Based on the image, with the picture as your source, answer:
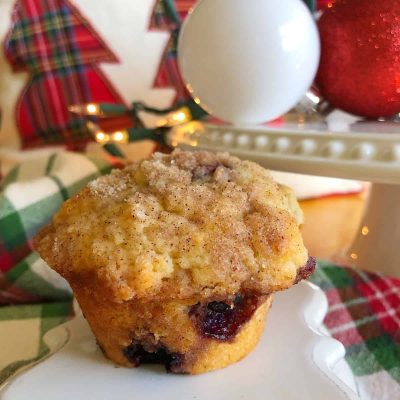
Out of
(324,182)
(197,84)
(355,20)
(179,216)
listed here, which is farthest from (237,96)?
(324,182)

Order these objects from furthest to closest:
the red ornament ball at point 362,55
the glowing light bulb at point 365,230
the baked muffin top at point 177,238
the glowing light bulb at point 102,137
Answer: the glowing light bulb at point 102,137 → the glowing light bulb at point 365,230 → the red ornament ball at point 362,55 → the baked muffin top at point 177,238

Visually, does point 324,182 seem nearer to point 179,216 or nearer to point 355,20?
point 355,20

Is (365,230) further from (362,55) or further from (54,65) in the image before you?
(54,65)

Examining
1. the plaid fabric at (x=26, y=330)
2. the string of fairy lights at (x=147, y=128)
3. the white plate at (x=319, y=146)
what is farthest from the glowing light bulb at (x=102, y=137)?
the plaid fabric at (x=26, y=330)

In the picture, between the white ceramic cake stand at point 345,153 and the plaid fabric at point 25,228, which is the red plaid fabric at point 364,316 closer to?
the white ceramic cake stand at point 345,153

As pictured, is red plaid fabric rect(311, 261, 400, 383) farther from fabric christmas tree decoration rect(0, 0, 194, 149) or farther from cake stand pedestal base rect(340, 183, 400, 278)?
fabric christmas tree decoration rect(0, 0, 194, 149)
